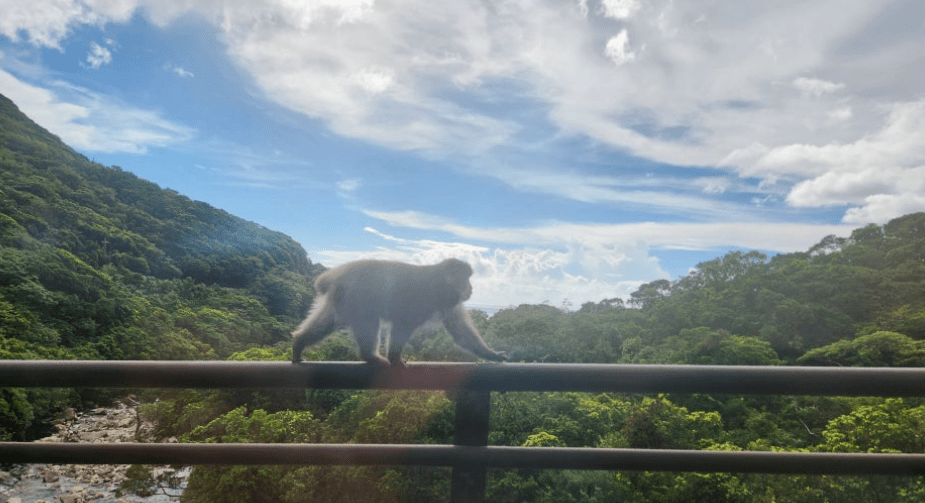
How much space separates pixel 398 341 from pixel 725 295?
30.8 m

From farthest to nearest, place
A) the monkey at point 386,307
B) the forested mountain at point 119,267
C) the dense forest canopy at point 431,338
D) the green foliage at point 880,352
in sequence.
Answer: the forested mountain at point 119,267 → the green foliage at point 880,352 → the dense forest canopy at point 431,338 → the monkey at point 386,307

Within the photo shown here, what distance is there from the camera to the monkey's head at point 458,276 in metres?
3.15

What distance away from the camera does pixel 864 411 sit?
11.5m

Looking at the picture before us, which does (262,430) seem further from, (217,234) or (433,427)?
(217,234)

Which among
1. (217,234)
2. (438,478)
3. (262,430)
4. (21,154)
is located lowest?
(438,478)

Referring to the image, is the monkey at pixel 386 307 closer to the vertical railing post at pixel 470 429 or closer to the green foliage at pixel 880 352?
the vertical railing post at pixel 470 429

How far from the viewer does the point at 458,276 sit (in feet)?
10.6

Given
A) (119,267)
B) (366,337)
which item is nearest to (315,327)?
(366,337)

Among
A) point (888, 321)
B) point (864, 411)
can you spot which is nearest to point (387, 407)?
point (864, 411)

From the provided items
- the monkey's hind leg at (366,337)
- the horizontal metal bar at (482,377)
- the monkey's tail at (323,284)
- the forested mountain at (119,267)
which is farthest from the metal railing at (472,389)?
the forested mountain at (119,267)

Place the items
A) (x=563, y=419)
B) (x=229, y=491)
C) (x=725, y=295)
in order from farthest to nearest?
(x=725, y=295)
(x=563, y=419)
(x=229, y=491)

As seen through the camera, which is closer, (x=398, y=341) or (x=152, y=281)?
(x=398, y=341)

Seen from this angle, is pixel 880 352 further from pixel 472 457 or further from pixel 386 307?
pixel 472 457

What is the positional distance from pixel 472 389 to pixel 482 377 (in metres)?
0.06
